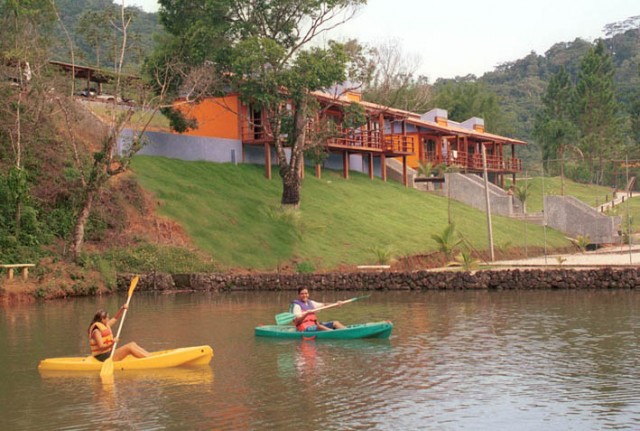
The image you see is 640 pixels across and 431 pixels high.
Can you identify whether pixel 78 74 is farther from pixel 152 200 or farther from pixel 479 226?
pixel 479 226

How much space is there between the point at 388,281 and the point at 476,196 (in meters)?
29.4

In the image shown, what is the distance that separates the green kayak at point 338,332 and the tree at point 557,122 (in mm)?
65624

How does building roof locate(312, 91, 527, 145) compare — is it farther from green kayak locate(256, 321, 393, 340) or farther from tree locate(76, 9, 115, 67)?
green kayak locate(256, 321, 393, 340)

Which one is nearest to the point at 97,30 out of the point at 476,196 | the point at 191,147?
the point at 191,147

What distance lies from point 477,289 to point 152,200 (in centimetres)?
1597

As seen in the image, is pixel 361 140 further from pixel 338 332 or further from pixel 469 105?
pixel 469 105

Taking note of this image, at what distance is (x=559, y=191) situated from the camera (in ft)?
245

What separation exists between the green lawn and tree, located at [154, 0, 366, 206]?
98.8 ft

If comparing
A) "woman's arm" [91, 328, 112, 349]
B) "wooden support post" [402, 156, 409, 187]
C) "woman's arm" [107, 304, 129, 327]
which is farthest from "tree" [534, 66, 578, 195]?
"woman's arm" [91, 328, 112, 349]

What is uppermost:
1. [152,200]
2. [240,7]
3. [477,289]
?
[240,7]

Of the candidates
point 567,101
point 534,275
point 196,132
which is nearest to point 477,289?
point 534,275

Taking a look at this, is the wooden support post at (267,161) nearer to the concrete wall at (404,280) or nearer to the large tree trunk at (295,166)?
the large tree trunk at (295,166)

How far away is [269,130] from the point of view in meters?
48.9

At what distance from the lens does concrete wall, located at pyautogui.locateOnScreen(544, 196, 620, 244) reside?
55.4m
